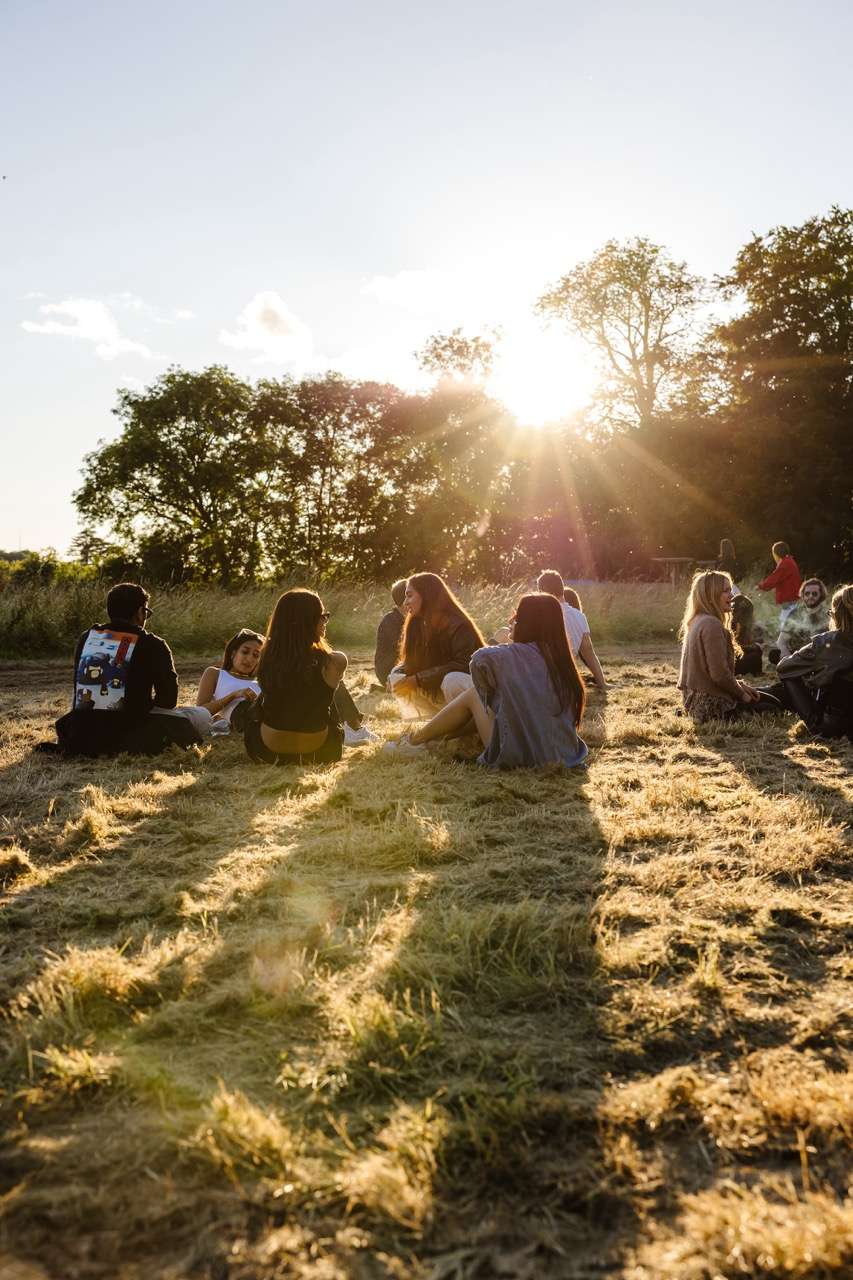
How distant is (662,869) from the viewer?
14.9 feet

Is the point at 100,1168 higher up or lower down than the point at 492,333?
lower down

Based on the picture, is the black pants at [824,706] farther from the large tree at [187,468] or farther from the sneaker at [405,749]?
the large tree at [187,468]

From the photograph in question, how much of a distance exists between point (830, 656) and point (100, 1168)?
301 inches

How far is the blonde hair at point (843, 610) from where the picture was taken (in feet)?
27.5

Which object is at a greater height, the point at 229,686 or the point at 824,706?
the point at 229,686

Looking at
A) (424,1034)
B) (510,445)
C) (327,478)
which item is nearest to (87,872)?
(424,1034)

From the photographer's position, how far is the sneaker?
25.3ft

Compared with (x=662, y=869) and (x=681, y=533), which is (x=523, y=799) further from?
(x=681, y=533)

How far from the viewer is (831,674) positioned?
8.47 metres

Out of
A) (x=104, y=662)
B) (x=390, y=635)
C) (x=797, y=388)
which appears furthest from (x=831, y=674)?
(x=797, y=388)

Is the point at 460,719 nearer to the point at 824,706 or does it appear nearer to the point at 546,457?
the point at 824,706

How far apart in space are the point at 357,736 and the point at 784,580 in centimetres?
952

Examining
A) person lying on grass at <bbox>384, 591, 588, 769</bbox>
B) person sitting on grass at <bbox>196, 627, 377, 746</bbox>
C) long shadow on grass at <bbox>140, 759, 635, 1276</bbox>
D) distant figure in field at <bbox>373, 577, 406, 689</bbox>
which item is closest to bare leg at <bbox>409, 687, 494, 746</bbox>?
person lying on grass at <bbox>384, 591, 588, 769</bbox>

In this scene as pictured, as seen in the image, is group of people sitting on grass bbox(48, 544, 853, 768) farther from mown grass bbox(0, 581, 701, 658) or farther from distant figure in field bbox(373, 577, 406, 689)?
mown grass bbox(0, 581, 701, 658)
